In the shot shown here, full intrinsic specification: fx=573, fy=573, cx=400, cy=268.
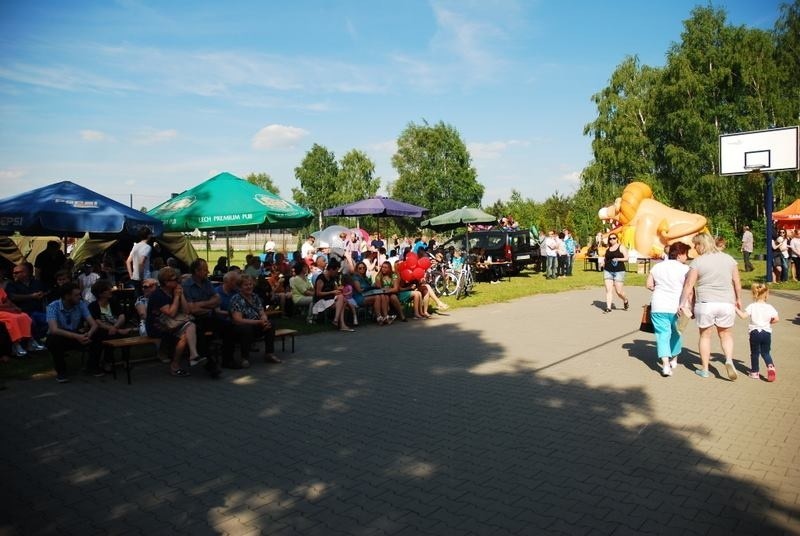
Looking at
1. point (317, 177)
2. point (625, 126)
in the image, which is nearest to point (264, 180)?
point (317, 177)

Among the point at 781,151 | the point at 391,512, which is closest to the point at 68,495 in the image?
the point at 391,512

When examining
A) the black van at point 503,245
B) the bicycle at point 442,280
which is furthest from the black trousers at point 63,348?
the black van at point 503,245

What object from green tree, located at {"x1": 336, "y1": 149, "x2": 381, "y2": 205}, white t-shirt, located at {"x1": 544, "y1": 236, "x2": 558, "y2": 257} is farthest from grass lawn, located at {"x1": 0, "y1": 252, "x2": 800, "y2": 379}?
green tree, located at {"x1": 336, "y1": 149, "x2": 381, "y2": 205}

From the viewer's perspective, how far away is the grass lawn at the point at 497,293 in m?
7.99

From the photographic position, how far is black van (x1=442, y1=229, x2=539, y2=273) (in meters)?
21.6

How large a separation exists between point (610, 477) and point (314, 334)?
7156mm

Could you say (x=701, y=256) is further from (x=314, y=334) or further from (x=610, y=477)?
(x=314, y=334)

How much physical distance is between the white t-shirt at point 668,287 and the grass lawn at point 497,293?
6183mm

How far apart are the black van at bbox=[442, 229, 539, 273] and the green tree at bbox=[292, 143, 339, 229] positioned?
58.4m

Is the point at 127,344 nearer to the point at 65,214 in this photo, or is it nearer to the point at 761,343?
the point at 65,214

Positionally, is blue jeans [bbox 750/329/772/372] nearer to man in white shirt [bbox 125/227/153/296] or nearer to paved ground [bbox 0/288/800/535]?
paved ground [bbox 0/288/800/535]

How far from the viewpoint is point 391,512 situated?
3.83 metres

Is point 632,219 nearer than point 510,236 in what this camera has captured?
No

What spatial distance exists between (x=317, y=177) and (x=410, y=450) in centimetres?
7750
